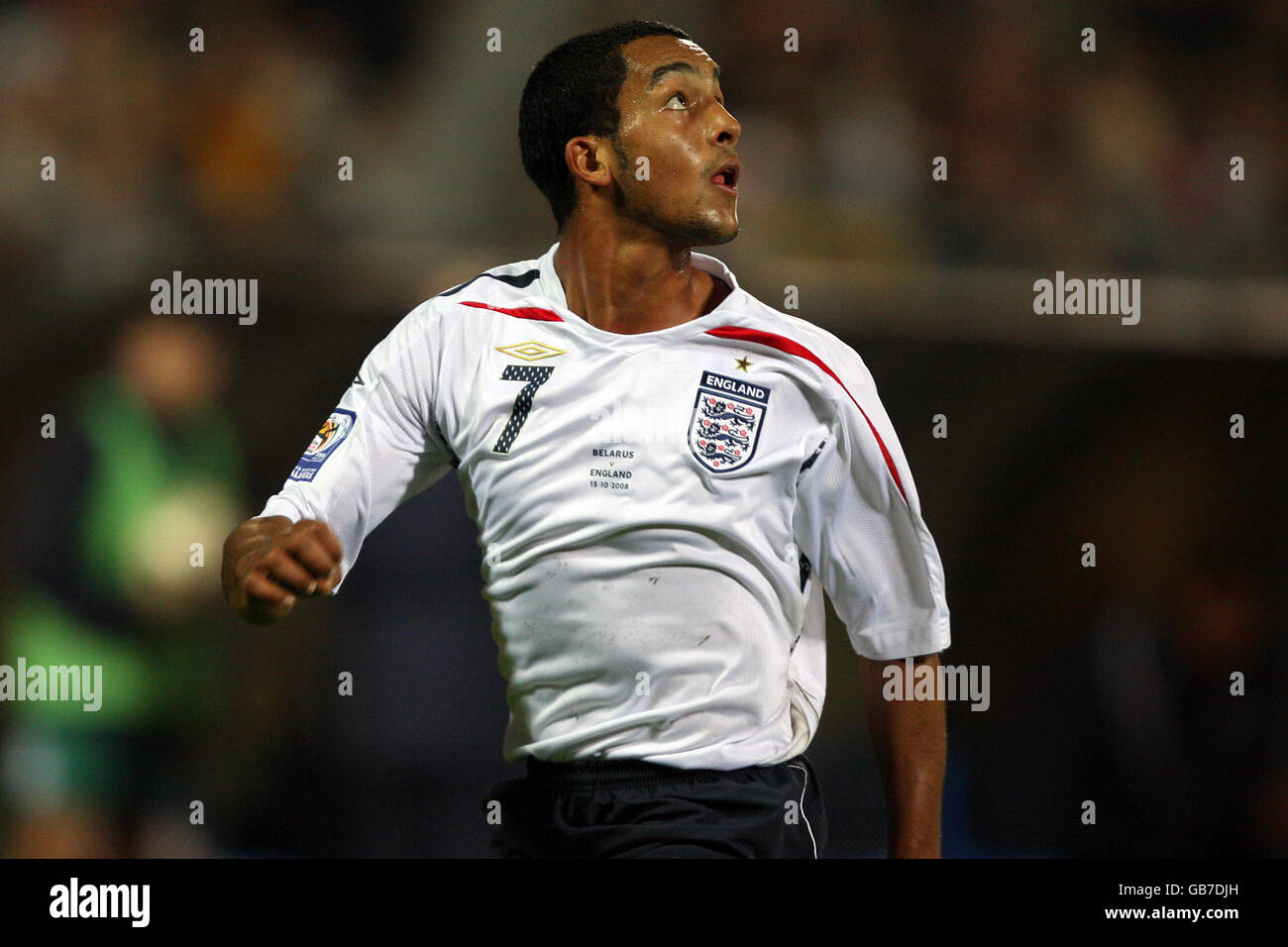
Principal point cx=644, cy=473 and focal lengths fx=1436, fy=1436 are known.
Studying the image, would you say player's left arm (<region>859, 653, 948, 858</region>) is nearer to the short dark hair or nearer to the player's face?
the player's face

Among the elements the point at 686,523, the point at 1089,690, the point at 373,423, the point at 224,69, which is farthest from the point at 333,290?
the point at 1089,690

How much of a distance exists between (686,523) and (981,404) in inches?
121

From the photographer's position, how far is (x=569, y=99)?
3602 mm

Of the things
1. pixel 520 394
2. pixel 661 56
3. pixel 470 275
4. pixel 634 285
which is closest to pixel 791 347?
pixel 634 285

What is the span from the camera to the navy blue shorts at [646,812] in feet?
9.83

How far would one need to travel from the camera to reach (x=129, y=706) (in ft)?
15.6

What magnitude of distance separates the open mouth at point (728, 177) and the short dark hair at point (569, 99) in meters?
0.30

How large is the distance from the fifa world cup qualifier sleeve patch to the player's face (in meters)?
0.84

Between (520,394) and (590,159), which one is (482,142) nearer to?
(590,159)
